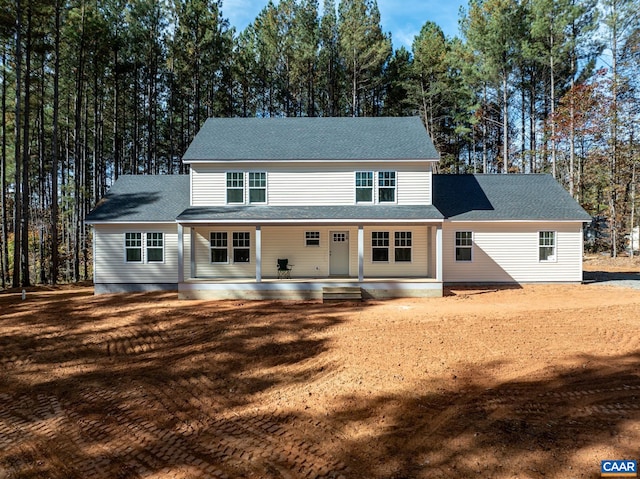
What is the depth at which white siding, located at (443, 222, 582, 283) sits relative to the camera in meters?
15.5

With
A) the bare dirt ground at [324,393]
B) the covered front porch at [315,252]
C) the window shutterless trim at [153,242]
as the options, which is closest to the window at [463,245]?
the covered front porch at [315,252]

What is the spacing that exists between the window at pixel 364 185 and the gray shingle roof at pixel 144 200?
26.3 feet

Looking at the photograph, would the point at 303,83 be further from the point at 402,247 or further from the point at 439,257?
the point at 439,257

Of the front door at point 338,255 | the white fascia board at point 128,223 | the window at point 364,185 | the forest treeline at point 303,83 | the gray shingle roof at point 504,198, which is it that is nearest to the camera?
the white fascia board at point 128,223

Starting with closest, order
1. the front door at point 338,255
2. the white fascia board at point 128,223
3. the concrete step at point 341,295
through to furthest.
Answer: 1. the concrete step at point 341,295
2. the white fascia board at point 128,223
3. the front door at point 338,255

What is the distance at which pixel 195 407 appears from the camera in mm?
5516

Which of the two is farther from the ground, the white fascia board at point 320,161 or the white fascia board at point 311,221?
the white fascia board at point 320,161

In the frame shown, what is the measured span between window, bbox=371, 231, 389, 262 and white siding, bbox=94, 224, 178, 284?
890cm

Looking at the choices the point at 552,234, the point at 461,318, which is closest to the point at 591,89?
the point at 552,234

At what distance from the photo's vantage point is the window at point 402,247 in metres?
15.6

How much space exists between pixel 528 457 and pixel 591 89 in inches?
1172

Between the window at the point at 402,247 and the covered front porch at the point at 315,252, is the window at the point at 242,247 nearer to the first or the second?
the covered front porch at the point at 315,252

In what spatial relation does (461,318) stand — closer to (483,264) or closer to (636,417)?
(636,417)

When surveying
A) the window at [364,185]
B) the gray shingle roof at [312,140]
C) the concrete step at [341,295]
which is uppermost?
the gray shingle roof at [312,140]
